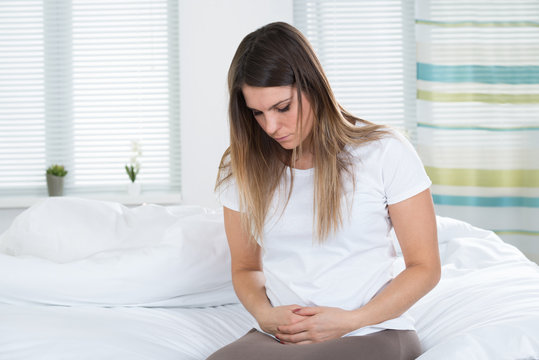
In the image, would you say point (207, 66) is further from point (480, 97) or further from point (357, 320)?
point (357, 320)

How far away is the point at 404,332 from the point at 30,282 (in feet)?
2.84

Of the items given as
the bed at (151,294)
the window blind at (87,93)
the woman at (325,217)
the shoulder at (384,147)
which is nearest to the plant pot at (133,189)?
the window blind at (87,93)

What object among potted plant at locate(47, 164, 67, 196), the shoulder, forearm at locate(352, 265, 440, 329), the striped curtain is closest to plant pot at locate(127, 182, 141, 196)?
potted plant at locate(47, 164, 67, 196)

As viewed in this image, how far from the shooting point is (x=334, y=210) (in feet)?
3.76

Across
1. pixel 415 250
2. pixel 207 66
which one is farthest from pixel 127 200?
pixel 415 250

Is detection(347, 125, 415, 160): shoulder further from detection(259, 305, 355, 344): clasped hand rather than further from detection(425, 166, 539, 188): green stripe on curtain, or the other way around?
detection(425, 166, 539, 188): green stripe on curtain

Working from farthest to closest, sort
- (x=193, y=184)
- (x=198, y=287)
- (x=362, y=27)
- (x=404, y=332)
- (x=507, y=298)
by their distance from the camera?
1. (x=362, y=27)
2. (x=193, y=184)
3. (x=198, y=287)
4. (x=507, y=298)
5. (x=404, y=332)

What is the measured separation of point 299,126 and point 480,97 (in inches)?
97.4

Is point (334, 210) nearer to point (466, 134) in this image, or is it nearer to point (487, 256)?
point (487, 256)

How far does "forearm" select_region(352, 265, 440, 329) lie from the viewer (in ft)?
3.54

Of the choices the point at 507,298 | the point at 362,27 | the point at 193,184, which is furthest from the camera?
the point at 362,27

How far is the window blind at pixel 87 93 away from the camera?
3336mm

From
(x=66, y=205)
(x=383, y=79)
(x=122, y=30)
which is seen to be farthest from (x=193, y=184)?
(x=66, y=205)

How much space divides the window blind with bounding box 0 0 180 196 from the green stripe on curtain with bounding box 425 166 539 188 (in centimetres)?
164
